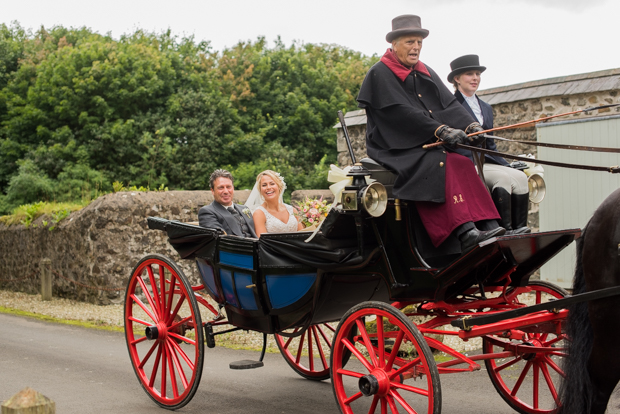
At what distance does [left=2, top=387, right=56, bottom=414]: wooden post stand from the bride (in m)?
3.39

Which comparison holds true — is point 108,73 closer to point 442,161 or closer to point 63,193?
point 63,193

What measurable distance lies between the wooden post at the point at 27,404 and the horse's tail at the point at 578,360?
2668 mm

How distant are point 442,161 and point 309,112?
21174 millimetres

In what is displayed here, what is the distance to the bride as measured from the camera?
577cm

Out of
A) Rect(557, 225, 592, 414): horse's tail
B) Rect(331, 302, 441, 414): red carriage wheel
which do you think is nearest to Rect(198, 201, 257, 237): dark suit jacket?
Rect(331, 302, 441, 414): red carriage wheel

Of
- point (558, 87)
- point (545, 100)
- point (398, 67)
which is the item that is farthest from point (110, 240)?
point (398, 67)

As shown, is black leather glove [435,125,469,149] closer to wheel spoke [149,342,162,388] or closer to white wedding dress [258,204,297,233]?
white wedding dress [258,204,297,233]

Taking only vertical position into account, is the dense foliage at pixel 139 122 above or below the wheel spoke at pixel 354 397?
above

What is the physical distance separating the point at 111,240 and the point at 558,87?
7.26 metres

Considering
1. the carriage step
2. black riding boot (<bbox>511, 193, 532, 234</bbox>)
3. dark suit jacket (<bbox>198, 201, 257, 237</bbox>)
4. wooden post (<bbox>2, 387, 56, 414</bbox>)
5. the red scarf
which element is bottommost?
the carriage step

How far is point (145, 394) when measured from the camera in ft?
17.9

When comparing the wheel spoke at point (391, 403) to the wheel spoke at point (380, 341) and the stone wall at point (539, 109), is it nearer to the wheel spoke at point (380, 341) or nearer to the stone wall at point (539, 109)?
the wheel spoke at point (380, 341)

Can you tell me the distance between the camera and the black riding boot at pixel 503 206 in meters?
4.20

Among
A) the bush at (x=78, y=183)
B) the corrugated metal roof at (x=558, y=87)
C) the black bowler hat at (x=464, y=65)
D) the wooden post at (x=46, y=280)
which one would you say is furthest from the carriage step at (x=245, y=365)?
the bush at (x=78, y=183)
